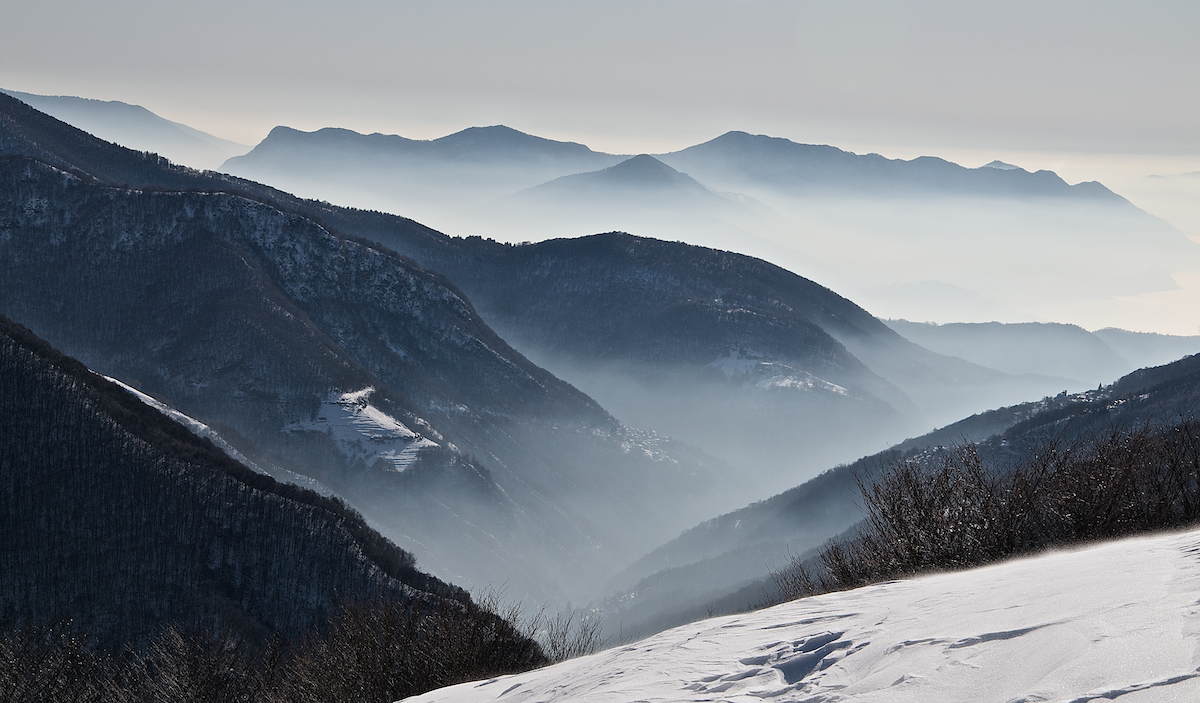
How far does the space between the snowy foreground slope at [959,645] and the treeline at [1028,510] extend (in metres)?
4.04

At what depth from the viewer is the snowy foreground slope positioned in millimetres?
13719

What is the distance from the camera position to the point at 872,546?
32781 mm

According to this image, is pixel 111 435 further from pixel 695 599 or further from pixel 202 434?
pixel 695 599

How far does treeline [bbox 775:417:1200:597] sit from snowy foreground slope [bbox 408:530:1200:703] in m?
4.04

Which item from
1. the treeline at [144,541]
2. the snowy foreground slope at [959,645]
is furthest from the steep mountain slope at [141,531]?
the snowy foreground slope at [959,645]

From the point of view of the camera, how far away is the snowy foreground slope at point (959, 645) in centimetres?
1372

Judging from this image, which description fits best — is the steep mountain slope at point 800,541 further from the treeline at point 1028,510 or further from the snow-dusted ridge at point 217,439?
the treeline at point 1028,510

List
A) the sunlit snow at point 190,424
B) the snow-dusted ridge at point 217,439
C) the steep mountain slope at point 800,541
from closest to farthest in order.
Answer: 1. the sunlit snow at point 190,424
2. the snow-dusted ridge at point 217,439
3. the steep mountain slope at point 800,541

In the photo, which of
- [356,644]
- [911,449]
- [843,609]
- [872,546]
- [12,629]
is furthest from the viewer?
[911,449]

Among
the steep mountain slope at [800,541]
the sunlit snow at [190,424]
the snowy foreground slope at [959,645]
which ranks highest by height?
the sunlit snow at [190,424]

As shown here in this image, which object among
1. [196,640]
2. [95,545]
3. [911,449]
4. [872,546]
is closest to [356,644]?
[872,546]

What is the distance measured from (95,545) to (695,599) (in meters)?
104

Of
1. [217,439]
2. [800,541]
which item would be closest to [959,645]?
[217,439]

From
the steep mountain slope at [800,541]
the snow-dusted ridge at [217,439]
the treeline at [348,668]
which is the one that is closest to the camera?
the treeline at [348,668]
